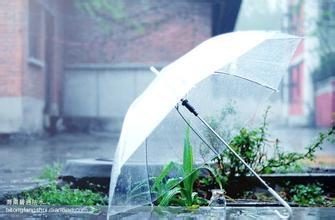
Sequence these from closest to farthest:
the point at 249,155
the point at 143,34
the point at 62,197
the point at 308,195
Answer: the point at 62,197
the point at 249,155
the point at 308,195
the point at 143,34

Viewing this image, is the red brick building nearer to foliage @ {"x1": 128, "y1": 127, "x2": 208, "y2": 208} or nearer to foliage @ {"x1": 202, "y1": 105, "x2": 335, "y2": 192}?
foliage @ {"x1": 202, "y1": 105, "x2": 335, "y2": 192}

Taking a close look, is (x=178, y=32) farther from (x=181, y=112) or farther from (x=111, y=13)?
(x=181, y=112)

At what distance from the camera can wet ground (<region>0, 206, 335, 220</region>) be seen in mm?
2732

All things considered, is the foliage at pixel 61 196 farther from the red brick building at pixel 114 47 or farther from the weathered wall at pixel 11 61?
the red brick building at pixel 114 47

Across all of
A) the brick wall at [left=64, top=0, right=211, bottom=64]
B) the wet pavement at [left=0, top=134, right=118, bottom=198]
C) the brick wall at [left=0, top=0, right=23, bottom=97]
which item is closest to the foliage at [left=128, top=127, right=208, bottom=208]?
the wet pavement at [left=0, top=134, right=118, bottom=198]

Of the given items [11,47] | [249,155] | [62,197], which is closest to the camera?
[62,197]

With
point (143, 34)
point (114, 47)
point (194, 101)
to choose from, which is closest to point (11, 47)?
point (114, 47)

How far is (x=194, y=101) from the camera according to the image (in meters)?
2.95

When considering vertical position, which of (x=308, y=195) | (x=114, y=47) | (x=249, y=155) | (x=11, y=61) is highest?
(x=114, y=47)

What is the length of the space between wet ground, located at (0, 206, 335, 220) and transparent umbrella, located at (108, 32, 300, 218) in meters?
0.17

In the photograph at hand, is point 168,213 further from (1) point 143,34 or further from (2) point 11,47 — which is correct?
(1) point 143,34

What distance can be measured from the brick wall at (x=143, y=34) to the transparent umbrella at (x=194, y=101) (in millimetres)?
9203

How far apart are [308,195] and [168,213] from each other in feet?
4.70

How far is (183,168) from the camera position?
9.57 ft
